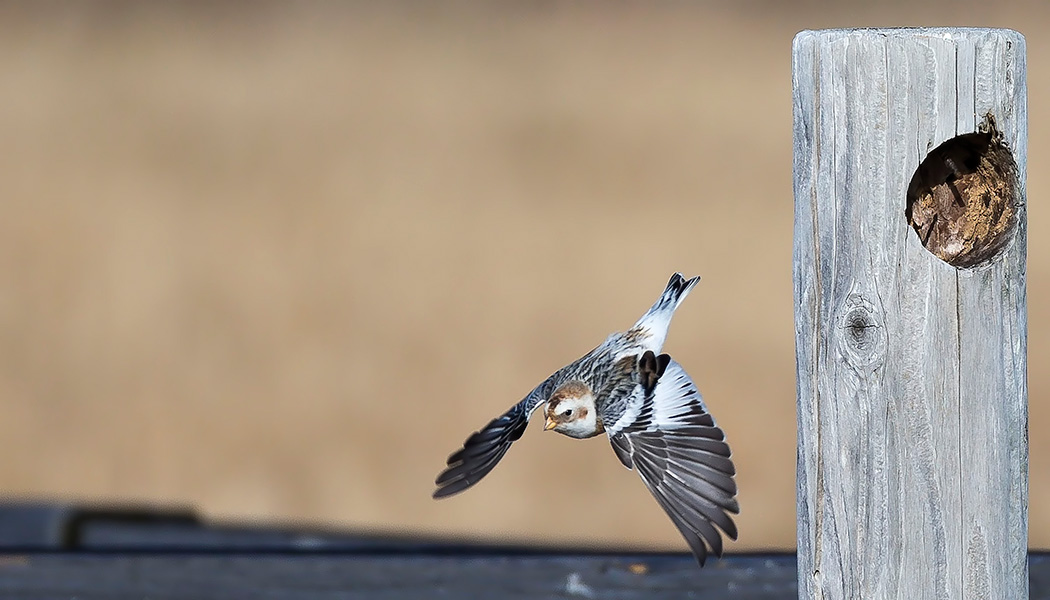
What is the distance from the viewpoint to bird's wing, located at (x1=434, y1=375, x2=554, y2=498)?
240 cm

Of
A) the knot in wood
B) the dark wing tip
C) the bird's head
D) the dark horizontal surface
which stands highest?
the knot in wood

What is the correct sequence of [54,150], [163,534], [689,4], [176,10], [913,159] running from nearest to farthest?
[913,159] < [163,534] < [689,4] < [176,10] < [54,150]

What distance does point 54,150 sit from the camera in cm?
677

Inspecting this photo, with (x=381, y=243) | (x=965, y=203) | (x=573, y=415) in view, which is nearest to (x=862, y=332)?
(x=965, y=203)

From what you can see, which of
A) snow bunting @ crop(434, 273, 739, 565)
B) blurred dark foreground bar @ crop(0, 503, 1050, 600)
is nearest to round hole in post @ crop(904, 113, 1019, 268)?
snow bunting @ crop(434, 273, 739, 565)

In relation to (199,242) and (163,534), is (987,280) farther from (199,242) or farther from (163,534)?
(199,242)

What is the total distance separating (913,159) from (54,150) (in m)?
5.87

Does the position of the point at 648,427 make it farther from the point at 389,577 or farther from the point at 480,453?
the point at 389,577

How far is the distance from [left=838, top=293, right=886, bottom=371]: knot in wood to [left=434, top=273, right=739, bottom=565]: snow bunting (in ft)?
1.10

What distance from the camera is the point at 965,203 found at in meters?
1.81

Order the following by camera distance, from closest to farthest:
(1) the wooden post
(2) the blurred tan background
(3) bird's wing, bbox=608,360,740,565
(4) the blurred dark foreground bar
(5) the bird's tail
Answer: (1) the wooden post
(3) bird's wing, bbox=608,360,740,565
(4) the blurred dark foreground bar
(5) the bird's tail
(2) the blurred tan background

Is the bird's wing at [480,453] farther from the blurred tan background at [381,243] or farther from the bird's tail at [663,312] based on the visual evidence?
the blurred tan background at [381,243]

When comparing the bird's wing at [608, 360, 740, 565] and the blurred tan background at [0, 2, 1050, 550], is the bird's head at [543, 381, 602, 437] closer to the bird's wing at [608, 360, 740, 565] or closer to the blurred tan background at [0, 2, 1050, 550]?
the bird's wing at [608, 360, 740, 565]

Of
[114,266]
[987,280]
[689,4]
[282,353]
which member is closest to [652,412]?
[987,280]
